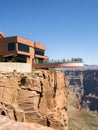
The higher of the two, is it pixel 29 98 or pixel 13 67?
pixel 13 67

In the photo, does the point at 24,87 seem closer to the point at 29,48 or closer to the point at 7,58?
the point at 7,58

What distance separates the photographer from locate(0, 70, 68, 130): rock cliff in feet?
197

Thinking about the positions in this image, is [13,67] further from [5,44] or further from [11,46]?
[5,44]

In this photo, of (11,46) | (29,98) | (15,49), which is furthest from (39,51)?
(29,98)

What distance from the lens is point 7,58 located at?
279 ft

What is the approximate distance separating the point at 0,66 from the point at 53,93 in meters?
16.3

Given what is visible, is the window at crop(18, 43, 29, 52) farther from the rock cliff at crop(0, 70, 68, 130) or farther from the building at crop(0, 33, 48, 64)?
the rock cliff at crop(0, 70, 68, 130)

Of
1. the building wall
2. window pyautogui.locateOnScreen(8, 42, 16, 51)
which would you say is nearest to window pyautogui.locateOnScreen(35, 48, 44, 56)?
window pyautogui.locateOnScreen(8, 42, 16, 51)

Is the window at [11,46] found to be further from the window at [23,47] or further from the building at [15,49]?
the window at [23,47]

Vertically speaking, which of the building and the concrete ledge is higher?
the building

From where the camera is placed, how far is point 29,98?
63344 millimetres

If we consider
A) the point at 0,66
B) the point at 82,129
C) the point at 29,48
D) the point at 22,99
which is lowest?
the point at 82,129

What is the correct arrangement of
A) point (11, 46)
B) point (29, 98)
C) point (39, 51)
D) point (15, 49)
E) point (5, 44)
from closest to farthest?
1. point (29, 98)
2. point (15, 49)
3. point (11, 46)
4. point (5, 44)
5. point (39, 51)

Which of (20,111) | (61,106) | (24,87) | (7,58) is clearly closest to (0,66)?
(24,87)
